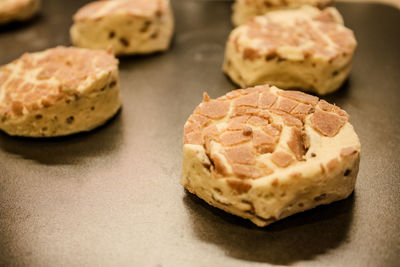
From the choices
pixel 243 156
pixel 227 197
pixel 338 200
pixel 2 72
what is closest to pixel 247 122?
pixel 243 156

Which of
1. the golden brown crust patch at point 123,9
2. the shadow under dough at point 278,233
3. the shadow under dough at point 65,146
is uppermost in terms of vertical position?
the golden brown crust patch at point 123,9

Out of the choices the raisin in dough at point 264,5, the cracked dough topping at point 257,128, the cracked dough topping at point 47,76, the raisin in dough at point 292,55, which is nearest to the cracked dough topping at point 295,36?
the raisin in dough at point 292,55

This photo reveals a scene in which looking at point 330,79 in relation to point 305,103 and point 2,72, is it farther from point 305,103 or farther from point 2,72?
point 2,72

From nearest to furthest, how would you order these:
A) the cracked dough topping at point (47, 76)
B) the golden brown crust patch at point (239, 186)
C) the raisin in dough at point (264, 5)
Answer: the golden brown crust patch at point (239, 186), the cracked dough topping at point (47, 76), the raisin in dough at point (264, 5)

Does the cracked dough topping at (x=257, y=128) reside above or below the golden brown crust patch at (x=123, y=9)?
below

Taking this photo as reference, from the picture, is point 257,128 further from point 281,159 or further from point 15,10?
point 15,10

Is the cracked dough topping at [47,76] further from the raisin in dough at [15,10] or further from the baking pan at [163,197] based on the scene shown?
Answer: the raisin in dough at [15,10]

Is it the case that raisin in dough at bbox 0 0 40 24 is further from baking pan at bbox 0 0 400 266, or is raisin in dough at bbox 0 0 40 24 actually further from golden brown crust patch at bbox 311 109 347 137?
golden brown crust patch at bbox 311 109 347 137

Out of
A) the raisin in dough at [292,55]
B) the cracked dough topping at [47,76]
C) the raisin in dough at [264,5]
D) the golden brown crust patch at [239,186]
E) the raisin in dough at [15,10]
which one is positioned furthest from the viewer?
the raisin in dough at [15,10]

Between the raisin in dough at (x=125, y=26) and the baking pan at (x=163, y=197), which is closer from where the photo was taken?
the baking pan at (x=163, y=197)
